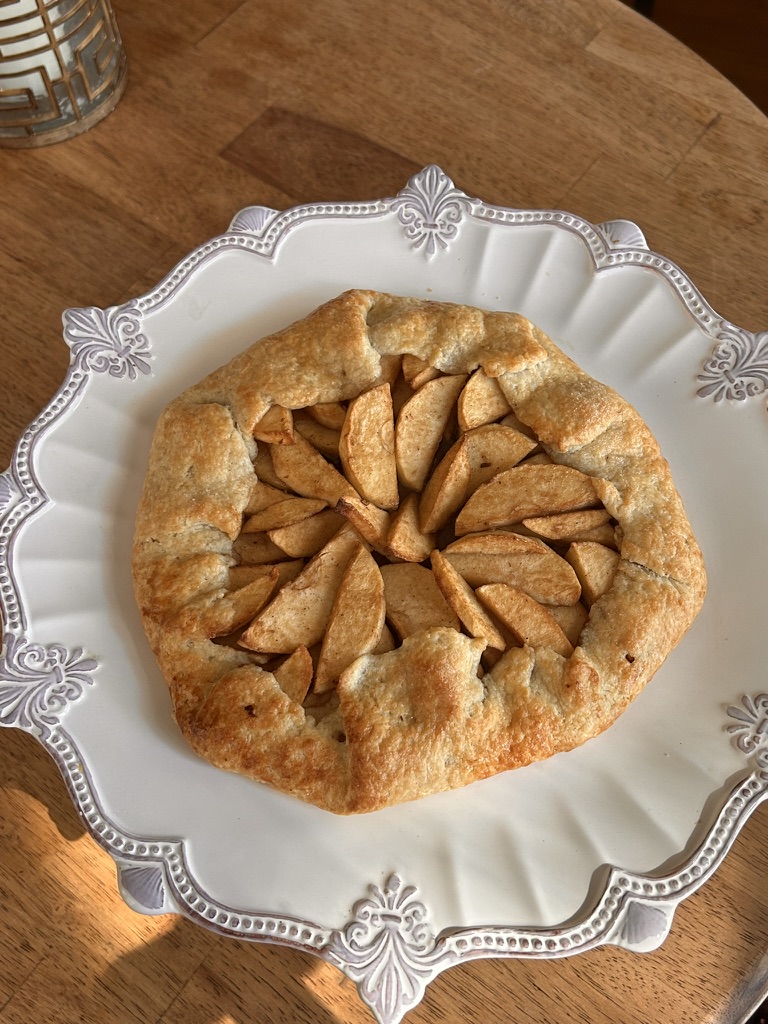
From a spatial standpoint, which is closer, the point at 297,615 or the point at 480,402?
the point at 297,615

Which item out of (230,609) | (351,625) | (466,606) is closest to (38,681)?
(230,609)

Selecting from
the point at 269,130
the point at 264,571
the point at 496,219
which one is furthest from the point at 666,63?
the point at 264,571

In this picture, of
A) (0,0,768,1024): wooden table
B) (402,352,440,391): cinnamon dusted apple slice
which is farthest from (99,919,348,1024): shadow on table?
(402,352,440,391): cinnamon dusted apple slice

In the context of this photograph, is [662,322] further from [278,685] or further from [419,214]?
[278,685]

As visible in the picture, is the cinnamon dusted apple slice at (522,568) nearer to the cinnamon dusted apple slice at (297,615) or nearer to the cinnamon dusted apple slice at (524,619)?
the cinnamon dusted apple slice at (524,619)

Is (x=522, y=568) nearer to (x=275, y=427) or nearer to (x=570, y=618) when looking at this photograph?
(x=570, y=618)

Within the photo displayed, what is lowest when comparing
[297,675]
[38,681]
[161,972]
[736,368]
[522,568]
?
[161,972]

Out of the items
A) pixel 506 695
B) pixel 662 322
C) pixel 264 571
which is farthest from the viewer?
pixel 662 322

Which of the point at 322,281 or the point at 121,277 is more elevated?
the point at 322,281
